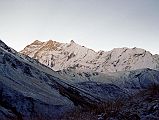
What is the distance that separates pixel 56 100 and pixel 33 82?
56.1ft

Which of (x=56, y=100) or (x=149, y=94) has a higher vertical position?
(x=149, y=94)

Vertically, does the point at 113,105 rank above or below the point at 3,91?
above

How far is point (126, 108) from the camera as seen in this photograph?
15227 millimetres

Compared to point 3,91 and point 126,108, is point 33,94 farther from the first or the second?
point 126,108

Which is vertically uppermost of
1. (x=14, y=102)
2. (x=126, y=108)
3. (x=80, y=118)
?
(x=126, y=108)

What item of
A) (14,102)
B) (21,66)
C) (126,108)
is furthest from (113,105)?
(21,66)

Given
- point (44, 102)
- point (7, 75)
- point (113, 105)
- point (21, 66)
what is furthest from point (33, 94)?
point (113, 105)

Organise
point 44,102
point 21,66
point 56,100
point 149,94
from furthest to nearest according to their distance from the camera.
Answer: point 21,66, point 56,100, point 44,102, point 149,94

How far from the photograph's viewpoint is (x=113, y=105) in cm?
1616

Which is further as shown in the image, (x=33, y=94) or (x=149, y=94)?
(x=33, y=94)

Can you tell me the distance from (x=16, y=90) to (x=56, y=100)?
15.5m

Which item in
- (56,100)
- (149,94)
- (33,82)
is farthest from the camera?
(33,82)

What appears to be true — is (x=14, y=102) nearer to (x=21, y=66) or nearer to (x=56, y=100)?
(x=56, y=100)

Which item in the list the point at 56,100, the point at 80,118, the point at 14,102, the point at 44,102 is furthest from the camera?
the point at 56,100
